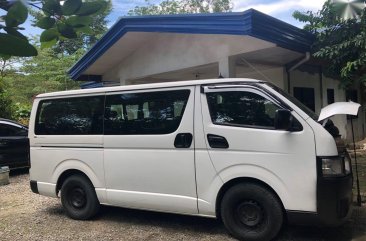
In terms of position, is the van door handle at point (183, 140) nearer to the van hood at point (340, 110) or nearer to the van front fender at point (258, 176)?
the van front fender at point (258, 176)

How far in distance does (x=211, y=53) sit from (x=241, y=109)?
4345mm

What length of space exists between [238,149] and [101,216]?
8.94ft

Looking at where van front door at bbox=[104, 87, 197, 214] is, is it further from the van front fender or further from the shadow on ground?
the van front fender

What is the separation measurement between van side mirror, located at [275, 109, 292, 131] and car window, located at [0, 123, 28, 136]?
876 centimetres

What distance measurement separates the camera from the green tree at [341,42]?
8.38 m

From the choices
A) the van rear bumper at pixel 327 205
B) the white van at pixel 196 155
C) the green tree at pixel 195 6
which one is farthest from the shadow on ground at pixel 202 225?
the green tree at pixel 195 6

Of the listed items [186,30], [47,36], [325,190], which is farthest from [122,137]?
[47,36]

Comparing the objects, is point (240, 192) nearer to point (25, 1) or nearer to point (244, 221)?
point (244, 221)

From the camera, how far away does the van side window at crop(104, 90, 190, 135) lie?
5488 millimetres

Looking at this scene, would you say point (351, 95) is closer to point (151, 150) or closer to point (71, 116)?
point (151, 150)

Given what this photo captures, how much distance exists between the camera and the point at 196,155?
5242mm

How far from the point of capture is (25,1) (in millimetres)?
1337

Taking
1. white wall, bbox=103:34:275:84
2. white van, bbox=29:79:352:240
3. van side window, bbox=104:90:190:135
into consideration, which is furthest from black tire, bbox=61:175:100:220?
white wall, bbox=103:34:275:84

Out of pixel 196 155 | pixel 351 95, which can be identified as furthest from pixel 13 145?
pixel 351 95
